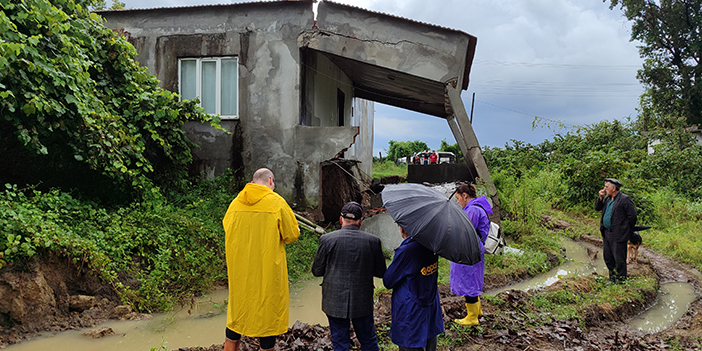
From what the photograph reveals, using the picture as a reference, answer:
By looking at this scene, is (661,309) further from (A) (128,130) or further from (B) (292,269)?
(A) (128,130)

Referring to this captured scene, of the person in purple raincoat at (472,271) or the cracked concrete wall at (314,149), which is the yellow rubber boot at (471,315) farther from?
the cracked concrete wall at (314,149)

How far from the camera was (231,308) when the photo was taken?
12.7 ft

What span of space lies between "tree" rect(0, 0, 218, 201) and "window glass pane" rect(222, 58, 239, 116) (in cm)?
134

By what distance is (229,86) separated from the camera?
33.9ft

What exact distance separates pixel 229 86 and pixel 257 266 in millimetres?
7471

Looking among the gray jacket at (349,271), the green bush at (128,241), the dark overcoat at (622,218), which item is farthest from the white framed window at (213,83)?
the dark overcoat at (622,218)

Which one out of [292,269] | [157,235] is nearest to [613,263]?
[292,269]

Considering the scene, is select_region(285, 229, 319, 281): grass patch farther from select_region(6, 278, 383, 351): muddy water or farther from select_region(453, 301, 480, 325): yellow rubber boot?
select_region(453, 301, 480, 325): yellow rubber boot

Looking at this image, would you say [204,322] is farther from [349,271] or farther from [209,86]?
[209,86]

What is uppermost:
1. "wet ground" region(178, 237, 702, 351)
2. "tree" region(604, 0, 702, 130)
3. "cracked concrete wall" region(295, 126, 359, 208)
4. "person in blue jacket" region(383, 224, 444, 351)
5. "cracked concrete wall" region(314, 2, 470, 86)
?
"tree" region(604, 0, 702, 130)

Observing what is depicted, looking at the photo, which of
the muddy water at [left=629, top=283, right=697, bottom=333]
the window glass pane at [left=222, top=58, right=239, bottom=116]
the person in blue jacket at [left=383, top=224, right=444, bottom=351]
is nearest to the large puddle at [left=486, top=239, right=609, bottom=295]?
the muddy water at [left=629, top=283, right=697, bottom=333]

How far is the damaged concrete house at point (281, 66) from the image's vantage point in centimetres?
952

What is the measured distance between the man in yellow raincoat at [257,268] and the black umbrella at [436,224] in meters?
1.18

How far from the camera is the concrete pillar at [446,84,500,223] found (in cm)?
961
